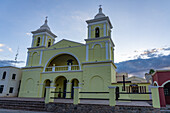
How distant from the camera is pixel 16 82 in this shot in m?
21.7

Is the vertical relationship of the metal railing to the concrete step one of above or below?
above

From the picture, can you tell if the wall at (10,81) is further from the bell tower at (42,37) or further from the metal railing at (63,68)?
the metal railing at (63,68)

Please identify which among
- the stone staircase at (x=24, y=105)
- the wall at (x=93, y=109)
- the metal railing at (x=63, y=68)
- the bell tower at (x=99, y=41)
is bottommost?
the stone staircase at (x=24, y=105)

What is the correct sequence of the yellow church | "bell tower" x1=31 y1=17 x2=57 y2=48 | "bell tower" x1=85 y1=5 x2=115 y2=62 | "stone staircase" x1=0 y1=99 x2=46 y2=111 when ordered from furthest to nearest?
"bell tower" x1=31 y1=17 x2=57 y2=48 < "bell tower" x1=85 y1=5 x2=115 y2=62 < the yellow church < "stone staircase" x1=0 y1=99 x2=46 y2=111

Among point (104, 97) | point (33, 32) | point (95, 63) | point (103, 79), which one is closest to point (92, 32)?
point (95, 63)

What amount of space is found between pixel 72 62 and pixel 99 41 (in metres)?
5.56

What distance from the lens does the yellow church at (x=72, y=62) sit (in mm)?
16422

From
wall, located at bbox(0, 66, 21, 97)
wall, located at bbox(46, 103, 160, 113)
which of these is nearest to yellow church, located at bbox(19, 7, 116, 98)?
wall, located at bbox(0, 66, 21, 97)

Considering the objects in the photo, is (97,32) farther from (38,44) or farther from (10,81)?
(10,81)

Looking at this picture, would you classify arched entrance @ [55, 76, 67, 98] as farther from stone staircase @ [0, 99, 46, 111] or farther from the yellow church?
stone staircase @ [0, 99, 46, 111]

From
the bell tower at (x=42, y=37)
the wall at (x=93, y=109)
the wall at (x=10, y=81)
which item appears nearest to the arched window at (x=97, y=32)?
the bell tower at (x=42, y=37)

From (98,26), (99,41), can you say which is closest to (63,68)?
(99,41)

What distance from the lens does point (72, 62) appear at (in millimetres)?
20188

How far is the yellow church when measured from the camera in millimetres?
16422
